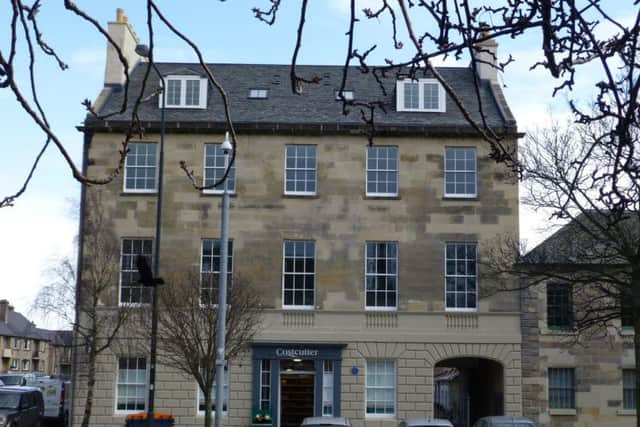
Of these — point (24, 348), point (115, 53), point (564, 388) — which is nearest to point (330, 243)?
point (564, 388)

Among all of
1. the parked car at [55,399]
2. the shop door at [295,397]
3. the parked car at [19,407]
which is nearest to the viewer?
the parked car at [19,407]

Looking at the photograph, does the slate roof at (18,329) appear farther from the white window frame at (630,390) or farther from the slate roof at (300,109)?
the white window frame at (630,390)

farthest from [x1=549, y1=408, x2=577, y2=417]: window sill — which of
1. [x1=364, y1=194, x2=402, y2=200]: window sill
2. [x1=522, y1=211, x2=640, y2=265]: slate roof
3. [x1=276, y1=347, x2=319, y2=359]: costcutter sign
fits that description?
[x1=364, y1=194, x2=402, y2=200]: window sill

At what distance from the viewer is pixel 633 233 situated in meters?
28.0

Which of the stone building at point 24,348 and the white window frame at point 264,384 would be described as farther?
the stone building at point 24,348

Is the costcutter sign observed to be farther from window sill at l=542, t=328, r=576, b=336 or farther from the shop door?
window sill at l=542, t=328, r=576, b=336

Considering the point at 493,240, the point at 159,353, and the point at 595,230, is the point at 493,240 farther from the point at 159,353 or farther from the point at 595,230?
the point at 159,353

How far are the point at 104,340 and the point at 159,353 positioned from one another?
2.54 meters

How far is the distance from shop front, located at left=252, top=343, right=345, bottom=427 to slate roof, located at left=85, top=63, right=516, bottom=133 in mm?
8114

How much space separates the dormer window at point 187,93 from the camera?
119ft

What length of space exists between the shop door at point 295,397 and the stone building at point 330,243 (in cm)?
5

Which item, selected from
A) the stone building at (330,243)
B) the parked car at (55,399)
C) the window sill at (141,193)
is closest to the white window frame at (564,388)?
the stone building at (330,243)

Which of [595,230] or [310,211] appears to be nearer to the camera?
[595,230]

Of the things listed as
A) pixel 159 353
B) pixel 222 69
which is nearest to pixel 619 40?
pixel 159 353
